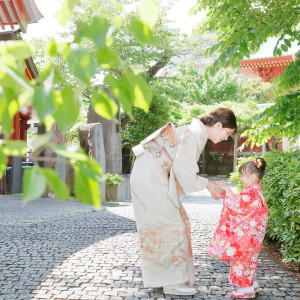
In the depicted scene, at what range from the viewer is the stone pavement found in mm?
3547

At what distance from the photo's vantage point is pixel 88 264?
4426 mm

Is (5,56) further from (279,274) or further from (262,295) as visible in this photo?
(279,274)

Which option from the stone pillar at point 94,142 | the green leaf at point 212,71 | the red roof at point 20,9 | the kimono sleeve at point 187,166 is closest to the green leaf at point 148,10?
the kimono sleeve at point 187,166

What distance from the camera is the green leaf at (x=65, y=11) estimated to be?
2.81 feet

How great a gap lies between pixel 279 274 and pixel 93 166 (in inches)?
151

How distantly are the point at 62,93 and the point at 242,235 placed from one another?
2.84 meters

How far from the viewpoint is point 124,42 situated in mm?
17953

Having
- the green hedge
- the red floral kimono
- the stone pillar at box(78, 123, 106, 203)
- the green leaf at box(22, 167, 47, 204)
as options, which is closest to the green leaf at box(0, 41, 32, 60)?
the green leaf at box(22, 167, 47, 204)

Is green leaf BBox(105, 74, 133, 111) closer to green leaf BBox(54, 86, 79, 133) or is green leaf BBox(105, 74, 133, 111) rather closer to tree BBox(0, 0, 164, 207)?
tree BBox(0, 0, 164, 207)

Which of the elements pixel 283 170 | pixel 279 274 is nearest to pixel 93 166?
pixel 279 274

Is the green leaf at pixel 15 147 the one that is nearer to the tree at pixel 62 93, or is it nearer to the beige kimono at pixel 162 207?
the tree at pixel 62 93

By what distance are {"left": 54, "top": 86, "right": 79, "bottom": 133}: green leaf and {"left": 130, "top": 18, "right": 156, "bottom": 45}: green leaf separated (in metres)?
0.19

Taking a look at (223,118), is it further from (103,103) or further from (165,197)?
(103,103)

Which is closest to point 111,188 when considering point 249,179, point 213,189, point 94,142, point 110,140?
point 94,142
